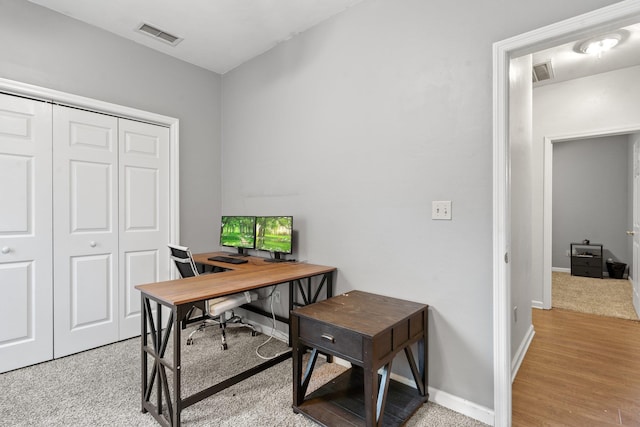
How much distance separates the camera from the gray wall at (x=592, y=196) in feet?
17.9

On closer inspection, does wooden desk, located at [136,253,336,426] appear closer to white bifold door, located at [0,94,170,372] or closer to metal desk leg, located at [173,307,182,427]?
metal desk leg, located at [173,307,182,427]

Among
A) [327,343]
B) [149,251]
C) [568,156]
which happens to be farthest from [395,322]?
[568,156]

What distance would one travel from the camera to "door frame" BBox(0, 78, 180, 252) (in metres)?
2.34

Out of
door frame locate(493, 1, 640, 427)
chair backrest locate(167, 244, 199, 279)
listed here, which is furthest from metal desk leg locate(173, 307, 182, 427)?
door frame locate(493, 1, 640, 427)

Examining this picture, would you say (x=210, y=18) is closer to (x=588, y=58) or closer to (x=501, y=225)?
(x=501, y=225)

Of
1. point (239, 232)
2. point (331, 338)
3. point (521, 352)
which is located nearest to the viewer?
point (331, 338)

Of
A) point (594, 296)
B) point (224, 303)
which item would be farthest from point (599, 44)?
point (224, 303)

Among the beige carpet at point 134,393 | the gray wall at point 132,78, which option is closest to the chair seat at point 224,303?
the beige carpet at point 134,393

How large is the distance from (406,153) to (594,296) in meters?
4.04

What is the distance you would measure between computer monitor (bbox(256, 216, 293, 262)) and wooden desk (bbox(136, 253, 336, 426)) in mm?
255

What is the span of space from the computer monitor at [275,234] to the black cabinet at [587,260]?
5535 mm

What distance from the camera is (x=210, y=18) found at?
2572 millimetres

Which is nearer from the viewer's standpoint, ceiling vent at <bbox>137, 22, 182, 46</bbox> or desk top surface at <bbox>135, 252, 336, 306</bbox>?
desk top surface at <bbox>135, 252, 336, 306</bbox>

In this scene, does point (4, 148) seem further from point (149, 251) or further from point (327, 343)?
point (327, 343)
